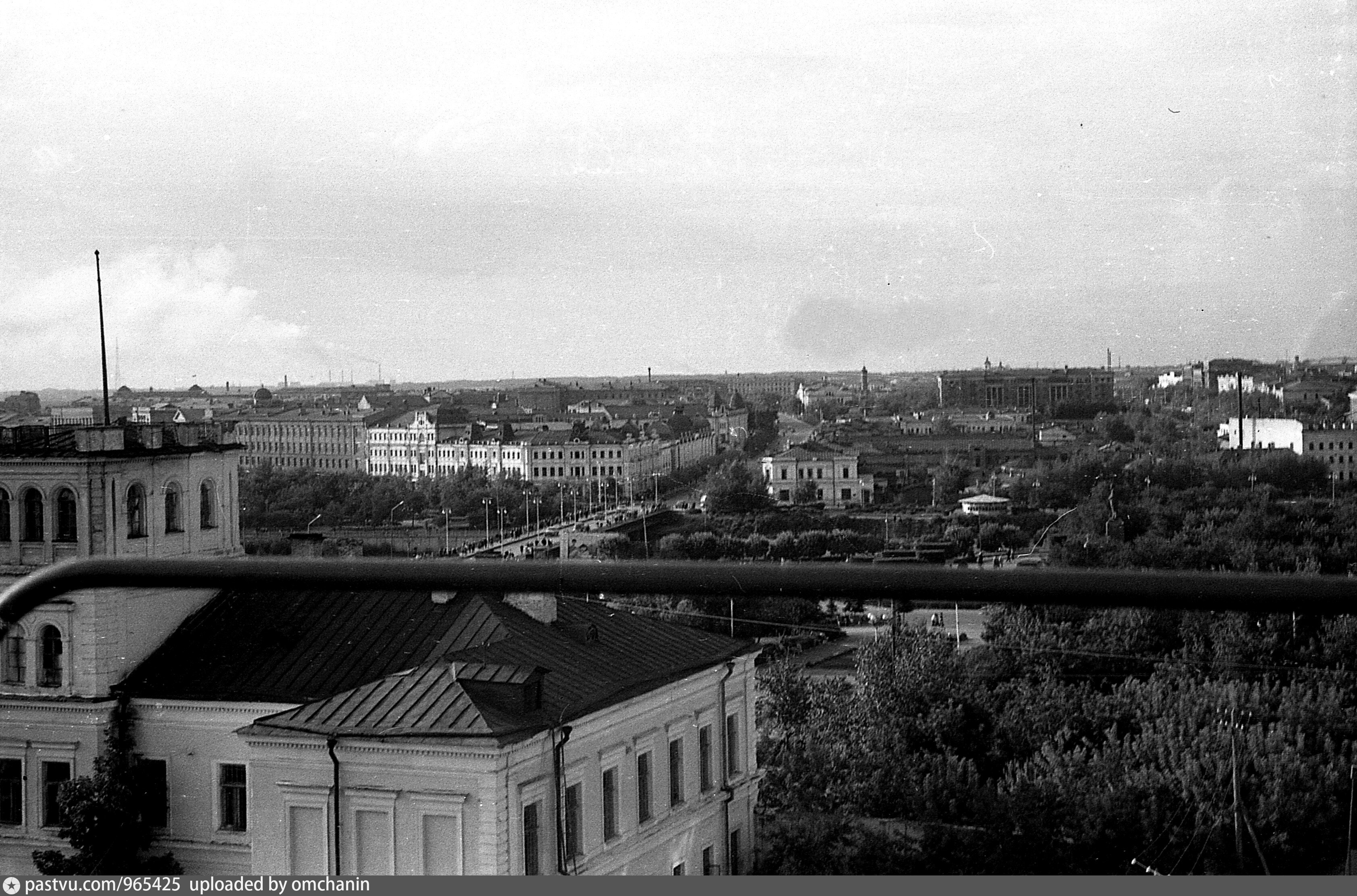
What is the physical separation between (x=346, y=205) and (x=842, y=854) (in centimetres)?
994

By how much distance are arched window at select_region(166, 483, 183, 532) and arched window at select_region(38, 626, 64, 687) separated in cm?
336

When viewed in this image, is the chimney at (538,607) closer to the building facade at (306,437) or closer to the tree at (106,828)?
the tree at (106,828)

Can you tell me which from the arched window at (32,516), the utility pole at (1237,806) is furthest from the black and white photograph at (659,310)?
the utility pole at (1237,806)

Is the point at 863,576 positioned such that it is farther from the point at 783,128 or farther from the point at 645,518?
the point at 783,128

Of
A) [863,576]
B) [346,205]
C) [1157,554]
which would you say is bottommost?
[1157,554]

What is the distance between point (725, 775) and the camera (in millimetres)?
955

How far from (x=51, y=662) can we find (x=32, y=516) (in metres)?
4.02

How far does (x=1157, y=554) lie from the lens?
7598mm

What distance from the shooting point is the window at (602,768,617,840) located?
91 cm

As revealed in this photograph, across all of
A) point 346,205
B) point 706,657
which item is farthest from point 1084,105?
point 706,657

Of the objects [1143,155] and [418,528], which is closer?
[418,528]

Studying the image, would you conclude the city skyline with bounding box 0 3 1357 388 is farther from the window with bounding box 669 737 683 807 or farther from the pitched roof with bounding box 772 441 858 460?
the window with bounding box 669 737 683 807

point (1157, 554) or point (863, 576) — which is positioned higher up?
point (863, 576)

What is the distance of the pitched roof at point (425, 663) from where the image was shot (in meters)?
0.94
